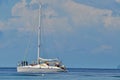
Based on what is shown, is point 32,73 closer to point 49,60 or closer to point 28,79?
point 49,60

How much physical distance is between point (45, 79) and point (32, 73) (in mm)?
40347

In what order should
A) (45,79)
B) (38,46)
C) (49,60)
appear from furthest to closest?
1. (49,60)
2. (38,46)
3. (45,79)

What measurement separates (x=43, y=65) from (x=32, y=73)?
14.1 feet

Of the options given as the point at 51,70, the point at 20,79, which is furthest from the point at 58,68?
the point at 20,79

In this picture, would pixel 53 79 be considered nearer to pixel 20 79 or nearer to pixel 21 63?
pixel 20 79

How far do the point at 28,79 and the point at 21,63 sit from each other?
143 ft

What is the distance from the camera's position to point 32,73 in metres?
166

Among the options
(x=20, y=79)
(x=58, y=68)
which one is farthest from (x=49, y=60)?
(x=20, y=79)

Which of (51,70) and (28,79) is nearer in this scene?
(28,79)

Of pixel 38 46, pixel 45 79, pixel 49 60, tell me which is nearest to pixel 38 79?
pixel 45 79

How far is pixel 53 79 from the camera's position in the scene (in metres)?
126

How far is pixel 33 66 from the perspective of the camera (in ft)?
543

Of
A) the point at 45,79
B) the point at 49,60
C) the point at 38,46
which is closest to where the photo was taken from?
the point at 45,79

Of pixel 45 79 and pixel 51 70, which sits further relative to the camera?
pixel 51 70
